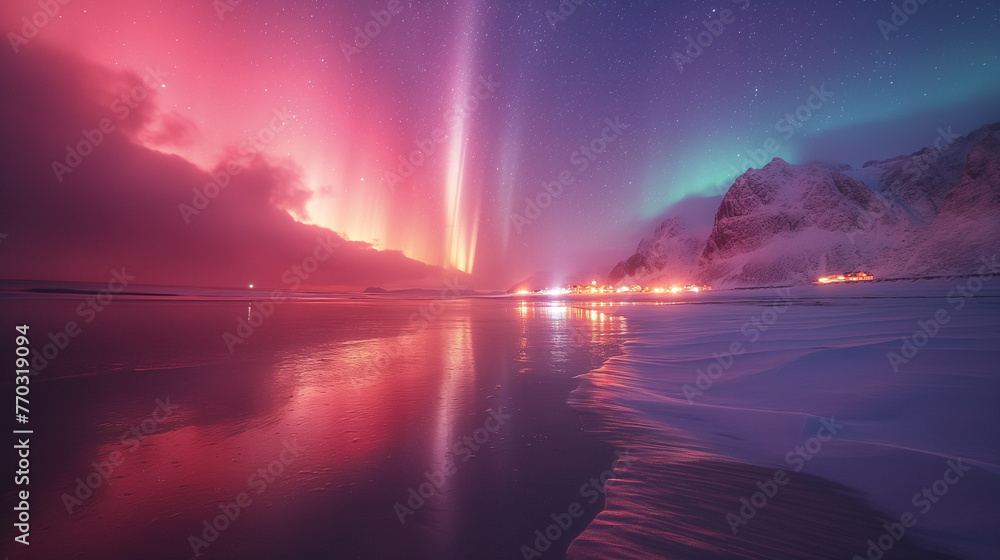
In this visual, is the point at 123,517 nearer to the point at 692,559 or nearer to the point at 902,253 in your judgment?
the point at 692,559

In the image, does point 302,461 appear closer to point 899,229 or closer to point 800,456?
point 800,456

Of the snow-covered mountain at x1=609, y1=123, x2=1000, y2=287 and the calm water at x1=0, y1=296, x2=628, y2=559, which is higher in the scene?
the snow-covered mountain at x1=609, y1=123, x2=1000, y2=287

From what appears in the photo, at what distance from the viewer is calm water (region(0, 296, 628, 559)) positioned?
288 cm

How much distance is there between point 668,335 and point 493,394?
9998 mm

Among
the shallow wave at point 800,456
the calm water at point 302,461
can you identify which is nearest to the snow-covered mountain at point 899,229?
the shallow wave at point 800,456

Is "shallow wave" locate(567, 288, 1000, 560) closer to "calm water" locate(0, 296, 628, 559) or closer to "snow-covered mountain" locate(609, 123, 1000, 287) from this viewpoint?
"calm water" locate(0, 296, 628, 559)

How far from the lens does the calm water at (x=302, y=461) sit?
2.88 metres

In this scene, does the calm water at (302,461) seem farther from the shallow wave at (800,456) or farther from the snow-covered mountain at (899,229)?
the snow-covered mountain at (899,229)

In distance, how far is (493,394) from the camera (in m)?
7.02

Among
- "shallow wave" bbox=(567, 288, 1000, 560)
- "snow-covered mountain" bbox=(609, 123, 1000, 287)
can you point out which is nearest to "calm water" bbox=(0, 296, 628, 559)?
"shallow wave" bbox=(567, 288, 1000, 560)

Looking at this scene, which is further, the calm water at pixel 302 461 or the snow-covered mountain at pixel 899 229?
the snow-covered mountain at pixel 899 229

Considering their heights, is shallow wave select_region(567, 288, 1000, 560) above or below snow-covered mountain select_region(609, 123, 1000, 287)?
below

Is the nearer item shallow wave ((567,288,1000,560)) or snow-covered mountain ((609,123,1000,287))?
shallow wave ((567,288,1000,560))

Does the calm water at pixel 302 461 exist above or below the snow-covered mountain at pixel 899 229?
below
